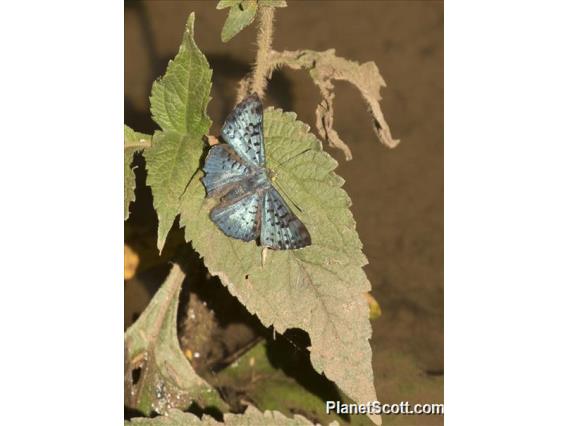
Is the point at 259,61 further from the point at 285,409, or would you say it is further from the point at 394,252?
the point at 285,409

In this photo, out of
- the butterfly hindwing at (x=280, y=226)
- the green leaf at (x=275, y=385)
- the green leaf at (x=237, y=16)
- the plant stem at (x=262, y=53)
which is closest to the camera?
the butterfly hindwing at (x=280, y=226)

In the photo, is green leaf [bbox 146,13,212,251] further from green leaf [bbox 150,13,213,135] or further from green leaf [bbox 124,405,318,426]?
green leaf [bbox 124,405,318,426]

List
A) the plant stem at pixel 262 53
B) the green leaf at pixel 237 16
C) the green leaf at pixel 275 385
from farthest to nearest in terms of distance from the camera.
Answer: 1. the green leaf at pixel 275 385
2. the plant stem at pixel 262 53
3. the green leaf at pixel 237 16

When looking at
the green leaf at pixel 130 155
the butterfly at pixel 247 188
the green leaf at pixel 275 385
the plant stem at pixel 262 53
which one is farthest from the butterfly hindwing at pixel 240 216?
the green leaf at pixel 275 385

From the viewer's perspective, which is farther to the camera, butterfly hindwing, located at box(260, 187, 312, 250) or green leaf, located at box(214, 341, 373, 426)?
→ green leaf, located at box(214, 341, 373, 426)

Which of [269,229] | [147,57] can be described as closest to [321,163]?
[269,229]

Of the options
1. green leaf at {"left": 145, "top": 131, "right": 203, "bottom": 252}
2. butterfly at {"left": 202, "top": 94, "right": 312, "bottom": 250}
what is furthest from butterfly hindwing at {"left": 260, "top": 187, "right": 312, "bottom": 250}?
green leaf at {"left": 145, "top": 131, "right": 203, "bottom": 252}

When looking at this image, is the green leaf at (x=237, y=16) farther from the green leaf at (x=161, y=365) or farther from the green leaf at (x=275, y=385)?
the green leaf at (x=275, y=385)
